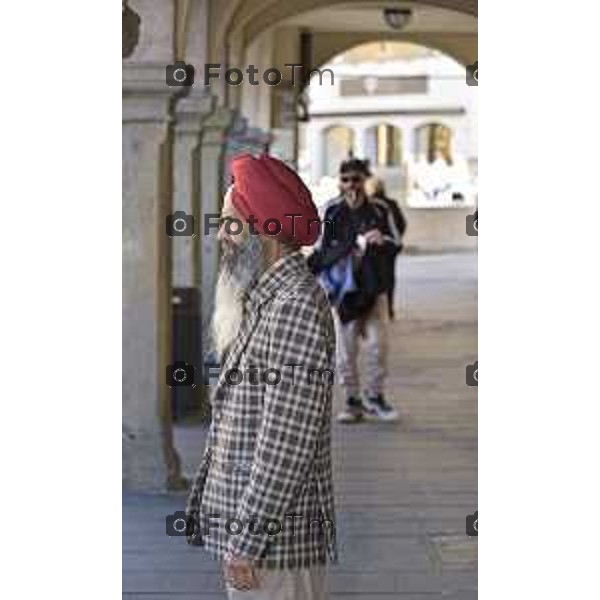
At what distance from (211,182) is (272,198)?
30.2 ft

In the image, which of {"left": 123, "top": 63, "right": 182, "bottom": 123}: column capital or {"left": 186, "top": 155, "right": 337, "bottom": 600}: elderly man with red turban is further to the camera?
{"left": 123, "top": 63, "right": 182, "bottom": 123}: column capital

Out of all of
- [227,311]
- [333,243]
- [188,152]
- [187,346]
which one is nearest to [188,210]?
[188,152]

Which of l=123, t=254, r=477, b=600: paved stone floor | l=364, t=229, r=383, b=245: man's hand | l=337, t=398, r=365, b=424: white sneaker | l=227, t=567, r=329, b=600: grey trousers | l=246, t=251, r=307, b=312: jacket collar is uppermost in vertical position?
l=364, t=229, r=383, b=245: man's hand

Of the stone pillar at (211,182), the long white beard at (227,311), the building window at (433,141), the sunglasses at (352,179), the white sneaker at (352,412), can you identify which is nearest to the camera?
the long white beard at (227,311)

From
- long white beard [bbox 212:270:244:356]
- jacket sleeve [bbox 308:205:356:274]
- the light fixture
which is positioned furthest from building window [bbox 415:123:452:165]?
long white beard [bbox 212:270:244:356]

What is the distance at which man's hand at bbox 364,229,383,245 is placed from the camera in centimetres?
1005

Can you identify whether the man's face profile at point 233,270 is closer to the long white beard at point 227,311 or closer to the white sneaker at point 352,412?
the long white beard at point 227,311

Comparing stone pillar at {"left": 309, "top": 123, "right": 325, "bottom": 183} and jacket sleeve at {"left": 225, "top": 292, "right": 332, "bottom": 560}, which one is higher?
stone pillar at {"left": 309, "top": 123, "right": 325, "bottom": 183}

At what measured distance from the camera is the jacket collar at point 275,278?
374 cm

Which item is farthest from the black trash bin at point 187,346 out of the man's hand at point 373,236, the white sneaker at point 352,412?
the man's hand at point 373,236

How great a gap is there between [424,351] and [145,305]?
26.8 ft

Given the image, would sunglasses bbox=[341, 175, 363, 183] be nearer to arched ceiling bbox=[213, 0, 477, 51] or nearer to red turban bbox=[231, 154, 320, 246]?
arched ceiling bbox=[213, 0, 477, 51]

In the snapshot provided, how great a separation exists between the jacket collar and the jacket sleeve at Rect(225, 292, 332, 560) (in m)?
0.11

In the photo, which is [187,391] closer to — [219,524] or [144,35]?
[144,35]
